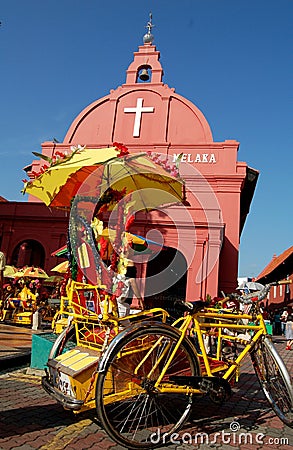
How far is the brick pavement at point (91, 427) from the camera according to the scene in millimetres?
2949

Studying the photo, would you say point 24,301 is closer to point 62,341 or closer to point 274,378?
point 62,341

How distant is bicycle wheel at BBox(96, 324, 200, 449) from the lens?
9.41ft

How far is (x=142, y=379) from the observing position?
3.04m

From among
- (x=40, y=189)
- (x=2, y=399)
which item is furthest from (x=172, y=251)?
(x=2, y=399)

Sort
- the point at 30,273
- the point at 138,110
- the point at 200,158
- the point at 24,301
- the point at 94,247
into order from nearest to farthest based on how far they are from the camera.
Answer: the point at 94,247
the point at 24,301
the point at 30,273
the point at 200,158
the point at 138,110

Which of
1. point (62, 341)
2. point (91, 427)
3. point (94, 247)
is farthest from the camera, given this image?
point (94, 247)

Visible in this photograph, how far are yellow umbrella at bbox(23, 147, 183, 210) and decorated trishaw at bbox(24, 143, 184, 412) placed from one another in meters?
0.01

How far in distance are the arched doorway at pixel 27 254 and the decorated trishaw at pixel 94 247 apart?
39.7 ft

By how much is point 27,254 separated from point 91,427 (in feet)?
50.3

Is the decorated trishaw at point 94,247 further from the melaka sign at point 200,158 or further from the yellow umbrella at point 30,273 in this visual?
the melaka sign at point 200,158

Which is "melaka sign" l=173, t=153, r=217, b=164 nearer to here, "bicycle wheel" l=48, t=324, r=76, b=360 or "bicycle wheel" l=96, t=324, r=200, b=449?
"bicycle wheel" l=48, t=324, r=76, b=360

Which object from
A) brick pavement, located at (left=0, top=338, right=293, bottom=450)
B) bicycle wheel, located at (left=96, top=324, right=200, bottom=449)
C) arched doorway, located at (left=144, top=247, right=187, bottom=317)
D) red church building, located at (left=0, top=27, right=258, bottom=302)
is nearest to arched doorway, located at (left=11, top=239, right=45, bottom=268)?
red church building, located at (left=0, top=27, right=258, bottom=302)

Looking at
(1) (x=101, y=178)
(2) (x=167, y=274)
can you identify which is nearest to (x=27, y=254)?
(2) (x=167, y=274)

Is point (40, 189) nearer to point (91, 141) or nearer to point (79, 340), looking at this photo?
point (79, 340)
